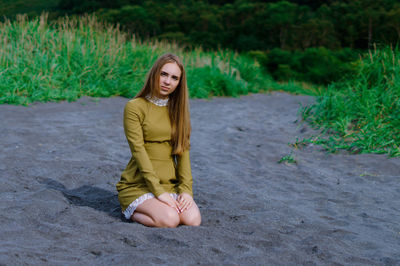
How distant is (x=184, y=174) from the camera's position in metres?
3.07

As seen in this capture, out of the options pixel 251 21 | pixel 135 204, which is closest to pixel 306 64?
pixel 251 21

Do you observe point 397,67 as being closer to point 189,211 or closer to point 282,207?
point 282,207

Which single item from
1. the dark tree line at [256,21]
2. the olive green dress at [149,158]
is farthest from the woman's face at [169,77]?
the dark tree line at [256,21]

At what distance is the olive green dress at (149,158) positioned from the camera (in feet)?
9.45

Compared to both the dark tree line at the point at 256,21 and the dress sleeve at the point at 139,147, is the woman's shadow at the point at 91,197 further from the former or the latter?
the dark tree line at the point at 256,21

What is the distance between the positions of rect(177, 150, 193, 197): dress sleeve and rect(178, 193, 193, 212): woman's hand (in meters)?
0.05

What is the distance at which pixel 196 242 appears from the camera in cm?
250

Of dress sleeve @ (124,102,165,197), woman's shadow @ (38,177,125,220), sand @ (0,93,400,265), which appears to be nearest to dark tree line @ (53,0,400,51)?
sand @ (0,93,400,265)

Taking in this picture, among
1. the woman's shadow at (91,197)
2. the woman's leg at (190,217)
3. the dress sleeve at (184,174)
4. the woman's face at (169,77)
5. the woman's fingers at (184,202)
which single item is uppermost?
the woman's face at (169,77)

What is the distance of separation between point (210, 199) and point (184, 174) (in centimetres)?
67

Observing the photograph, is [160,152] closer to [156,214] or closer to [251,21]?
[156,214]

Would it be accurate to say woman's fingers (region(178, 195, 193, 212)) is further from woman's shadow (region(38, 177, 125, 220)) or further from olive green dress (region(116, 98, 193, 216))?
woman's shadow (region(38, 177, 125, 220))

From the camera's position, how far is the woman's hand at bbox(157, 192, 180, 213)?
9.32ft

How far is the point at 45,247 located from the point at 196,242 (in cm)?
86
